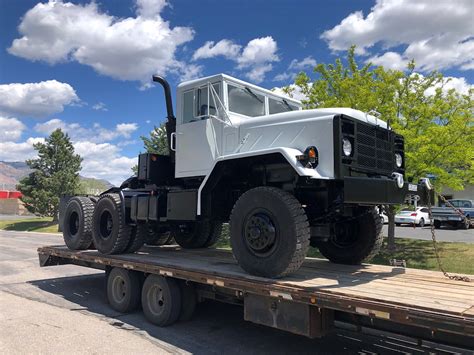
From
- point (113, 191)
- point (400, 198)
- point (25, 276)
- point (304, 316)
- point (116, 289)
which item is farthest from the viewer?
point (25, 276)

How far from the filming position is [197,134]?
6.59m

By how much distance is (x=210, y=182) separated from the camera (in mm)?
5926

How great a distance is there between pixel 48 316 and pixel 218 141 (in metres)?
3.62

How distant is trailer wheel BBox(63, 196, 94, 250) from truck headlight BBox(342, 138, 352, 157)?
18.4ft

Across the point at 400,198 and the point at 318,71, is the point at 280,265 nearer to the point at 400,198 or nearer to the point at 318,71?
the point at 400,198

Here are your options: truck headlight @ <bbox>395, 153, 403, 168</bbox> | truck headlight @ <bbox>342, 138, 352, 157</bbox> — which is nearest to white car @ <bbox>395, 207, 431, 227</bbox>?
truck headlight @ <bbox>395, 153, 403, 168</bbox>

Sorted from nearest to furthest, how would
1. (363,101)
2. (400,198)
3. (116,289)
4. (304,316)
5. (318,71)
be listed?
(304,316) → (400,198) → (116,289) → (363,101) → (318,71)

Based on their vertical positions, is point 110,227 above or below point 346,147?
below

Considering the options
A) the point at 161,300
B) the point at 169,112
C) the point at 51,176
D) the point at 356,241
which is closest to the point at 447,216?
the point at 356,241

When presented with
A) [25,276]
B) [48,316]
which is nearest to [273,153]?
[48,316]

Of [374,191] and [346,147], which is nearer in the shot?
[374,191]

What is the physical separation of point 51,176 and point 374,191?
30.4m

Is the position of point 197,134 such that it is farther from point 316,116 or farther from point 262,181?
point 316,116

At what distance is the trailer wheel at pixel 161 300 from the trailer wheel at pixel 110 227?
1410 mm
